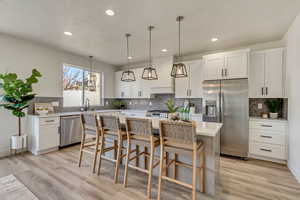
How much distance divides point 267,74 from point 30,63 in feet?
19.0

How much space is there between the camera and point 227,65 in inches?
137

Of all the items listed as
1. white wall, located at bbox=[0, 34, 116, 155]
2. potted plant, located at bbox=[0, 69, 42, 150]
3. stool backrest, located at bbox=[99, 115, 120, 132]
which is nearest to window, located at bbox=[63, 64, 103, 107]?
white wall, located at bbox=[0, 34, 116, 155]

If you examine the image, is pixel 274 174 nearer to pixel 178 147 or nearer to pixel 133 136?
pixel 178 147

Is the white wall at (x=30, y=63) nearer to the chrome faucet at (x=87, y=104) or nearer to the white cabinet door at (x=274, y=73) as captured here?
the chrome faucet at (x=87, y=104)

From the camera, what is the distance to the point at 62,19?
8.62ft

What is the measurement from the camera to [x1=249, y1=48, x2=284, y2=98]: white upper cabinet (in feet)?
10.3

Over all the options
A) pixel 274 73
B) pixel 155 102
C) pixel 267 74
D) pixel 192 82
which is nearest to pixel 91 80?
pixel 155 102

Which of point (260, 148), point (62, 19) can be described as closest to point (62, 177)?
point (62, 19)

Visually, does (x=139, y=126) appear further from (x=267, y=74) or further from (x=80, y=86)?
(x=80, y=86)

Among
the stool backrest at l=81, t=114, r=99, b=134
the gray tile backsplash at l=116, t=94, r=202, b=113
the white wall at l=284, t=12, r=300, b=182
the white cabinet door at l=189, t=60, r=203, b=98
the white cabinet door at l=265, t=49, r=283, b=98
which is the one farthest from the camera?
the gray tile backsplash at l=116, t=94, r=202, b=113

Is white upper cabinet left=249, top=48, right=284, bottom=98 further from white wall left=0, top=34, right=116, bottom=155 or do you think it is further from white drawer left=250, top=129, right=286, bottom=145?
white wall left=0, top=34, right=116, bottom=155

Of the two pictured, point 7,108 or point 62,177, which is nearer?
point 62,177

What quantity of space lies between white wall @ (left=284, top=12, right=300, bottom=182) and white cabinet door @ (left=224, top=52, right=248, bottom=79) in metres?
0.73

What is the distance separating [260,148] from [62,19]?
15.9 ft
